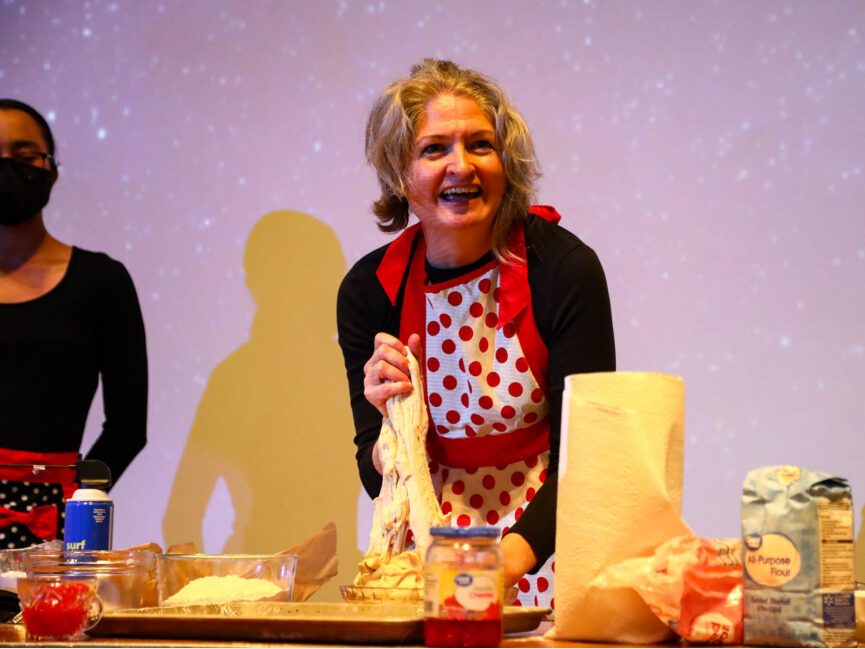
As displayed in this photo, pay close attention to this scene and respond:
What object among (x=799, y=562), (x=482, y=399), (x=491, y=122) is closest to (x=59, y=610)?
(x=799, y=562)

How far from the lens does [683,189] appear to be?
256cm

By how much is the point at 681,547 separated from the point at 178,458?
88.4 inches

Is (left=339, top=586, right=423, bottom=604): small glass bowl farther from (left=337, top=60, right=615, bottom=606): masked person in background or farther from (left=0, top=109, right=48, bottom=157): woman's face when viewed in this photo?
(left=0, top=109, right=48, bottom=157): woman's face

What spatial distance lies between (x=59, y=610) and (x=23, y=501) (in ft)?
3.67

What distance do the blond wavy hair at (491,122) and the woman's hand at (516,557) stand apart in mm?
518

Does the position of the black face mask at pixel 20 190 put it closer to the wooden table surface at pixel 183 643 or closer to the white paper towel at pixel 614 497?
the wooden table surface at pixel 183 643

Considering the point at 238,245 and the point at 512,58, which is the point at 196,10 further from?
the point at 512,58

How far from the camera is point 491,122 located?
1743mm

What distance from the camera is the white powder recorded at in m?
1.12

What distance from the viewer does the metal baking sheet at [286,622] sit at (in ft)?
3.00

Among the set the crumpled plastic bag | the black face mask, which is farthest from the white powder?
the black face mask

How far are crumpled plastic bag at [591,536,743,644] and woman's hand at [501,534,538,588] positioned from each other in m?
0.38

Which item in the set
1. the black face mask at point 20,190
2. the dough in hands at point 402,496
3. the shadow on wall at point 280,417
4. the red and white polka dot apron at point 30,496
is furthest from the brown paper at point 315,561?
the shadow on wall at point 280,417

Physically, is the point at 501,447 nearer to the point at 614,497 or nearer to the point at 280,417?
the point at 614,497
